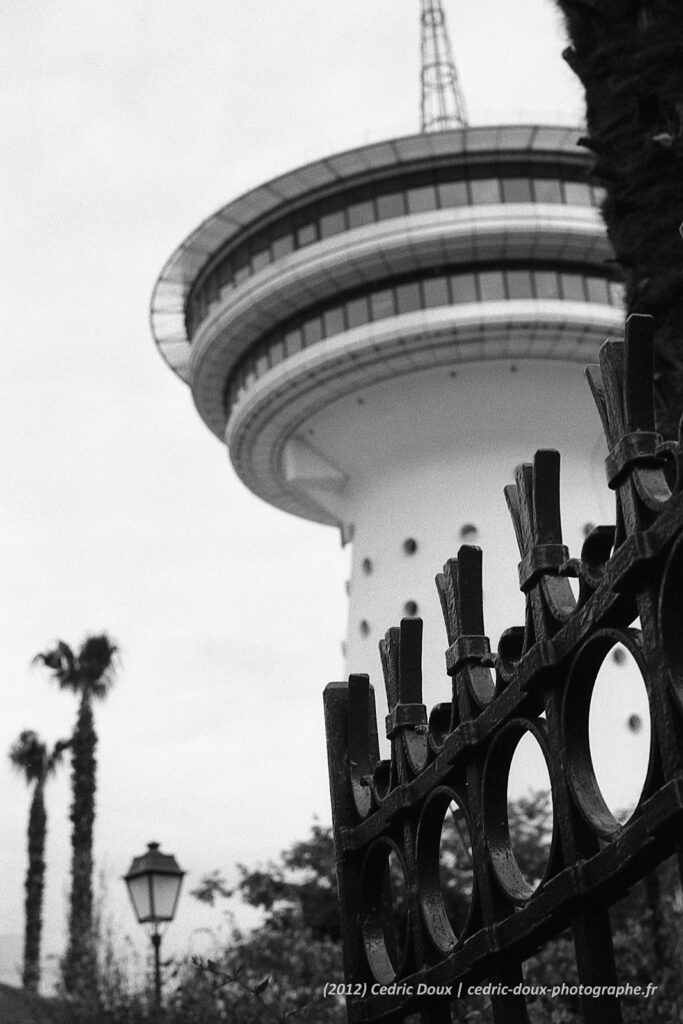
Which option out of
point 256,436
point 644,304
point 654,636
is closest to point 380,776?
point 654,636

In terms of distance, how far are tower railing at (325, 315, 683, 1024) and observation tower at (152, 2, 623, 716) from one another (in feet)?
114

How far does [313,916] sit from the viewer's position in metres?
28.0

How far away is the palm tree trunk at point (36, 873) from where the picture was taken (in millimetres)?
42631

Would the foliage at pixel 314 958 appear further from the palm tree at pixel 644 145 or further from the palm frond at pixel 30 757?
the palm frond at pixel 30 757

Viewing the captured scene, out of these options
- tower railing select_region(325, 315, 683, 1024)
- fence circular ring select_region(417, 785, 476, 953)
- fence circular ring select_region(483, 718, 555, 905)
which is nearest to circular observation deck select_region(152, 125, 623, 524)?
tower railing select_region(325, 315, 683, 1024)

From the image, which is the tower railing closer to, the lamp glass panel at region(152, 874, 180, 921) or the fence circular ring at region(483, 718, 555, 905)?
the fence circular ring at region(483, 718, 555, 905)

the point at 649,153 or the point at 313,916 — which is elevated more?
the point at 313,916

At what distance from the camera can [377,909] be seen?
3566 millimetres

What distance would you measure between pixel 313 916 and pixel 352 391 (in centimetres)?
1813

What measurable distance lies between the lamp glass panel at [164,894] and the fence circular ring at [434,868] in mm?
11950

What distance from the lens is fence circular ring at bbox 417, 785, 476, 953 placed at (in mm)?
3076

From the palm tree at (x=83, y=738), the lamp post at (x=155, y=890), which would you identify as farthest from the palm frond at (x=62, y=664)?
the lamp post at (x=155, y=890)

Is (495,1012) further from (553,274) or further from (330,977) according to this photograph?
(553,274)

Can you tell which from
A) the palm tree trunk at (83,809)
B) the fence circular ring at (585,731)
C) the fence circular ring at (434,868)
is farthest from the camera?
the palm tree trunk at (83,809)
